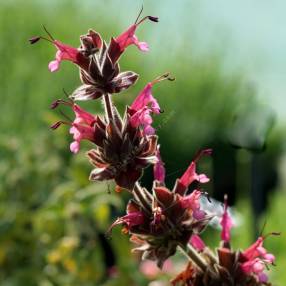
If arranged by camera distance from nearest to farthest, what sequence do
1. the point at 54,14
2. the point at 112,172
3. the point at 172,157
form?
the point at 112,172 < the point at 54,14 < the point at 172,157

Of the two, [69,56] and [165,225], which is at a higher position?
[69,56]

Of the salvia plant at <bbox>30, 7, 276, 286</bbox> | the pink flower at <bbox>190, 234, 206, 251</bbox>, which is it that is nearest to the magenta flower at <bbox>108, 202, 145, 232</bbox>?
the salvia plant at <bbox>30, 7, 276, 286</bbox>

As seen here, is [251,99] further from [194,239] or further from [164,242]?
[164,242]

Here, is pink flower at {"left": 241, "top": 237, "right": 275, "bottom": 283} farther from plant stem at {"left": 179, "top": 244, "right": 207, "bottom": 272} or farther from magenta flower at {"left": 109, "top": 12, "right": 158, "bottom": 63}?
magenta flower at {"left": 109, "top": 12, "right": 158, "bottom": 63}

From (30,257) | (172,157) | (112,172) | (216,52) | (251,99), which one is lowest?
(172,157)

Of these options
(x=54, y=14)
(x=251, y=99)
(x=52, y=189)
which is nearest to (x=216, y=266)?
(x=251, y=99)

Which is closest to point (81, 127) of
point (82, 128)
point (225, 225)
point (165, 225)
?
point (82, 128)

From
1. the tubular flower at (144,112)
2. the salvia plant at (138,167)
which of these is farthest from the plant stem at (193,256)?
the tubular flower at (144,112)

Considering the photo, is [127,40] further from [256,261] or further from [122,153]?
[256,261]
